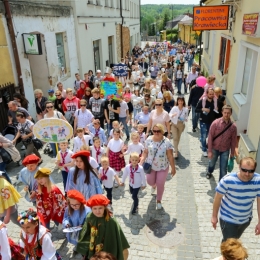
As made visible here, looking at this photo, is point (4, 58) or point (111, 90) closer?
point (4, 58)

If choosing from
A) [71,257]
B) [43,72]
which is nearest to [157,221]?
[71,257]

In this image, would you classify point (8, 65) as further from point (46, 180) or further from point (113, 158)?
point (46, 180)

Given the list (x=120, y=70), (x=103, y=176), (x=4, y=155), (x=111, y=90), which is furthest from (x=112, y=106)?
(x=120, y=70)

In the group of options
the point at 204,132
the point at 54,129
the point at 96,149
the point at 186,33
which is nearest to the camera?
the point at 54,129

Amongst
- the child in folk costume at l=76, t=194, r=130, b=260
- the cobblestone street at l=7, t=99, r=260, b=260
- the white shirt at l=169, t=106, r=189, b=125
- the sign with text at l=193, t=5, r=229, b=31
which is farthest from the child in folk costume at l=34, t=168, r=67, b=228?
the sign with text at l=193, t=5, r=229, b=31

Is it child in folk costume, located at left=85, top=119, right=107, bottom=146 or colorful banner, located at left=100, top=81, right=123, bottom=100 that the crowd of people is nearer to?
child in folk costume, located at left=85, top=119, right=107, bottom=146

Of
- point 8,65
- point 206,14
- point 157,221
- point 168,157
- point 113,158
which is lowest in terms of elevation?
point 157,221

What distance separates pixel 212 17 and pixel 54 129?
6800mm

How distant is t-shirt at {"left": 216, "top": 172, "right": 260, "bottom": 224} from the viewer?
329cm

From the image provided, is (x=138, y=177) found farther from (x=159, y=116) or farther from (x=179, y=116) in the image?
(x=179, y=116)

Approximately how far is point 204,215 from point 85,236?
2701 mm

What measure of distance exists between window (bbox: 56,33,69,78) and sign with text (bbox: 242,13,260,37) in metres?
8.04

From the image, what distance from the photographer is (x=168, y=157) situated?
15.8ft

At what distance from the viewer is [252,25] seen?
5.96 metres
